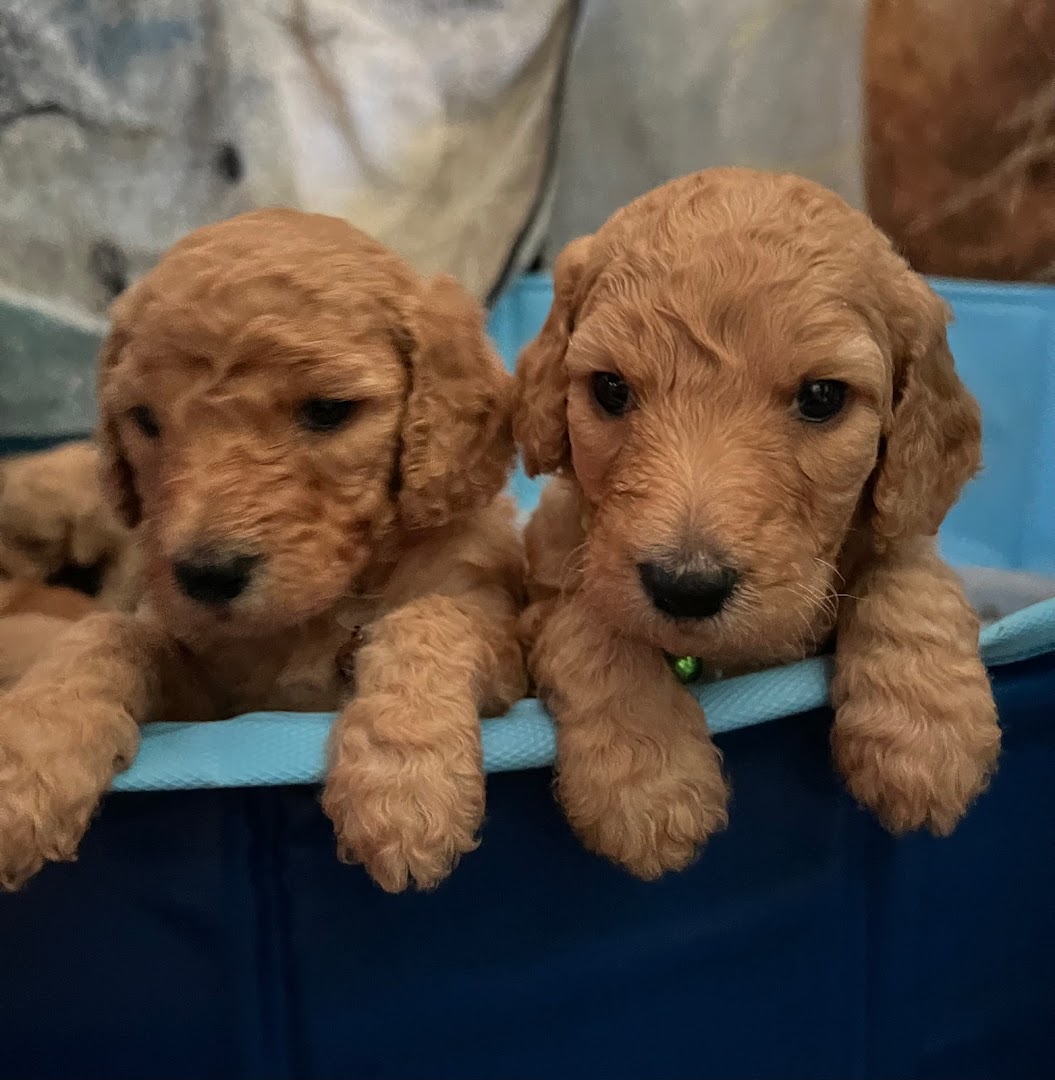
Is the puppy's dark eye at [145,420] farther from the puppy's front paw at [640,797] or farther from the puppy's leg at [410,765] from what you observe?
the puppy's front paw at [640,797]

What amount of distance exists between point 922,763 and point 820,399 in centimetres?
47

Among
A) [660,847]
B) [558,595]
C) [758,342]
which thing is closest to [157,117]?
[558,595]

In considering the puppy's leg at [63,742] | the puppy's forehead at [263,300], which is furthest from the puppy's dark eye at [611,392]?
the puppy's leg at [63,742]

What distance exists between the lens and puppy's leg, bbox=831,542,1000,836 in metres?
1.39

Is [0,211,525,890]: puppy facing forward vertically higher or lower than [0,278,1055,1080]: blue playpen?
higher

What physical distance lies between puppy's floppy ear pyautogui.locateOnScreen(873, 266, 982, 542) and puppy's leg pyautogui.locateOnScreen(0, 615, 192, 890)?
1.05m

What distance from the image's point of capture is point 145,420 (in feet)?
5.36

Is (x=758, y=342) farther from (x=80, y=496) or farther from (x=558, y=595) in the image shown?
(x=80, y=496)

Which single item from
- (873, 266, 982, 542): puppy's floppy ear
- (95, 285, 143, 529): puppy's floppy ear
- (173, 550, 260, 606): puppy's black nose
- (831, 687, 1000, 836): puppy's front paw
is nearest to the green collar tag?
(831, 687, 1000, 836): puppy's front paw

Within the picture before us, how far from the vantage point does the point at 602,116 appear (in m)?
3.39

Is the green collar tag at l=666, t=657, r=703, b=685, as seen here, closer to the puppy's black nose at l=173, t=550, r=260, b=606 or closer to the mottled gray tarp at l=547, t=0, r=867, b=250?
the puppy's black nose at l=173, t=550, r=260, b=606

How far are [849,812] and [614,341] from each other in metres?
0.70

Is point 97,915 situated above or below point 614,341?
below

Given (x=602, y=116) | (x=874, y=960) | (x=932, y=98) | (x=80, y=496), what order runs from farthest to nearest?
(x=602, y=116), (x=932, y=98), (x=80, y=496), (x=874, y=960)
